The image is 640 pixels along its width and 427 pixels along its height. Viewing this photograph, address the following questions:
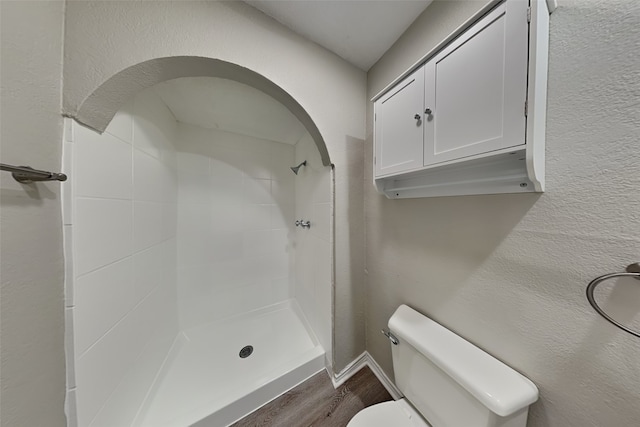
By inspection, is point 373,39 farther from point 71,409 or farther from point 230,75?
point 71,409

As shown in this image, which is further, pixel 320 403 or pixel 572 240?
pixel 320 403

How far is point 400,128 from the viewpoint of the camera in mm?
819

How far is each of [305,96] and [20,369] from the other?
4.70 ft

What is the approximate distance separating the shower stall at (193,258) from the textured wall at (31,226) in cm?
4

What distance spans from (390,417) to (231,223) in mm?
1718

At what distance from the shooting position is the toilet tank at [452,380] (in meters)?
0.55

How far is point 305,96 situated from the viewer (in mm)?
1020

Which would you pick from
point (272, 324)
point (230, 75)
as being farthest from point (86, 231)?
point (272, 324)

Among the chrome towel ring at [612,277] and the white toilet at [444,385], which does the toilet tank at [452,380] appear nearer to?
the white toilet at [444,385]

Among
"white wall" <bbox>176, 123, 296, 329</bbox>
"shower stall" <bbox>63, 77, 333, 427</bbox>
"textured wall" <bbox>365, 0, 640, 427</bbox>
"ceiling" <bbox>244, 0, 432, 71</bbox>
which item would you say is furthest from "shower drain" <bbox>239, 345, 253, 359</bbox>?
"ceiling" <bbox>244, 0, 432, 71</bbox>

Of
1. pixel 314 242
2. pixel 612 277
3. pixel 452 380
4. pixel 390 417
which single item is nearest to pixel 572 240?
pixel 612 277

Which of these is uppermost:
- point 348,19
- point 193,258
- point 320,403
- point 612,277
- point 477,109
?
point 348,19

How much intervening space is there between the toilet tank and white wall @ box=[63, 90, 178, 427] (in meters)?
1.27

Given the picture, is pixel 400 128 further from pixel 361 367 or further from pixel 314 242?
pixel 361 367
